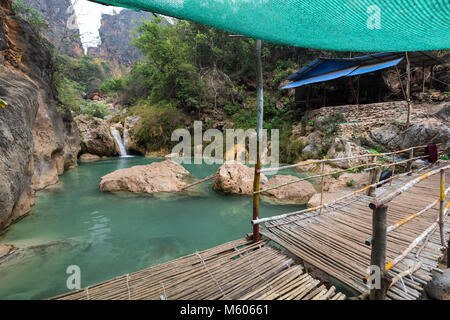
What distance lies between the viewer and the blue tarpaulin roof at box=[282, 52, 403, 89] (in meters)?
9.48

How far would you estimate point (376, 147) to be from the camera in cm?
851

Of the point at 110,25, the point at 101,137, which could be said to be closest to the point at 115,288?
the point at 101,137

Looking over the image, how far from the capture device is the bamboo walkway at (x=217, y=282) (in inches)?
64.1

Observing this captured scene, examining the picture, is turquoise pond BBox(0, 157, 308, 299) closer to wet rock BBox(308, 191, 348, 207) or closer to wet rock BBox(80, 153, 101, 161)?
wet rock BBox(308, 191, 348, 207)

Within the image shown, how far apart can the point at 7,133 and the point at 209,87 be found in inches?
530

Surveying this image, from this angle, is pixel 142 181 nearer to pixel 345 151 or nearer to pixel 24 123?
pixel 24 123

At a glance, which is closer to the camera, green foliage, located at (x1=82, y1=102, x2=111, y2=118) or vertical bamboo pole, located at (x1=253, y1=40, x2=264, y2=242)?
vertical bamboo pole, located at (x1=253, y1=40, x2=264, y2=242)

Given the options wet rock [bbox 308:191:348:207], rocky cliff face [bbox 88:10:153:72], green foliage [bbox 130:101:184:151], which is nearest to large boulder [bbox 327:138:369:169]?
wet rock [bbox 308:191:348:207]

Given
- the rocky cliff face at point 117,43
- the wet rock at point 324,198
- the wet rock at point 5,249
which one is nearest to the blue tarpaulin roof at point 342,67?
the wet rock at point 324,198

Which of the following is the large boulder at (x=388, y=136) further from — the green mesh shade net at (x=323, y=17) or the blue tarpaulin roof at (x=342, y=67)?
the green mesh shade net at (x=323, y=17)

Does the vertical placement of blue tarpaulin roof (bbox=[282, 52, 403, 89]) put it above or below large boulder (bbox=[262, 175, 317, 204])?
above

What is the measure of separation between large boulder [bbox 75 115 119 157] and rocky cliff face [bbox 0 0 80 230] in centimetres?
308

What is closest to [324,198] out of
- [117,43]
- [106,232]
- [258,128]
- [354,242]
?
[354,242]

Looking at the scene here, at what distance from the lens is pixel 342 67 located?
11.2 meters
